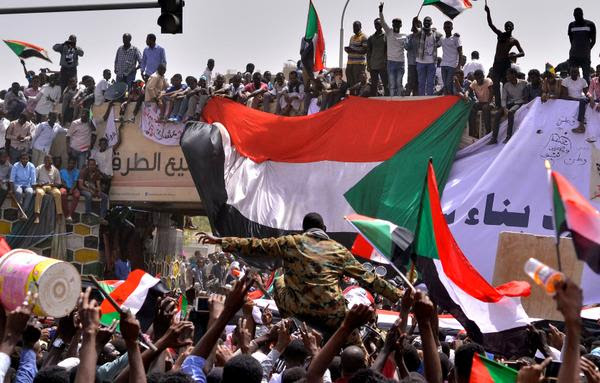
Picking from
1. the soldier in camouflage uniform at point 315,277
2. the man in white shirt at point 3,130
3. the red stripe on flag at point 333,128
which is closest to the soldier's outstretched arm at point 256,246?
the soldier in camouflage uniform at point 315,277

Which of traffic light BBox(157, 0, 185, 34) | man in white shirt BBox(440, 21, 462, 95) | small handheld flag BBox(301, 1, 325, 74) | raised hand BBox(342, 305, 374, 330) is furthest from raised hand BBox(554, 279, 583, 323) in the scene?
small handheld flag BBox(301, 1, 325, 74)

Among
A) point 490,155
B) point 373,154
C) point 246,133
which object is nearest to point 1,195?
point 246,133

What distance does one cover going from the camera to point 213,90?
1966 centimetres

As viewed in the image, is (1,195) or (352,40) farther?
(1,195)

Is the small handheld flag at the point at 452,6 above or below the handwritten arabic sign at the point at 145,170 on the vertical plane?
above

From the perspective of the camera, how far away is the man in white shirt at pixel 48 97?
20938 mm

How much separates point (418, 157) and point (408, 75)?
1.30 m

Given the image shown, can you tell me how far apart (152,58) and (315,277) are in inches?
517

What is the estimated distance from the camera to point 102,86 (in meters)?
20.7

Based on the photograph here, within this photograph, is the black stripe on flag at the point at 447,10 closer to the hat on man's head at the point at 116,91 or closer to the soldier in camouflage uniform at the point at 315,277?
the hat on man's head at the point at 116,91

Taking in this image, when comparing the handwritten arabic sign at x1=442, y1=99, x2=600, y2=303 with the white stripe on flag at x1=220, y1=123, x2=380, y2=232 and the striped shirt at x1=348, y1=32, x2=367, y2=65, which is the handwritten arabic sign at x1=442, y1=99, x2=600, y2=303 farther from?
the striped shirt at x1=348, y1=32, x2=367, y2=65

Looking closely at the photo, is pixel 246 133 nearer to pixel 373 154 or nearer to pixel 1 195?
pixel 373 154

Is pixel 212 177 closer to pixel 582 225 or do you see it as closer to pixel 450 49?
pixel 450 49

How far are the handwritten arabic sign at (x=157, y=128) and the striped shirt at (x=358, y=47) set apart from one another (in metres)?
3.64
